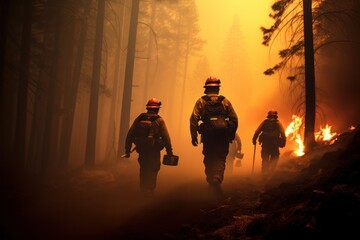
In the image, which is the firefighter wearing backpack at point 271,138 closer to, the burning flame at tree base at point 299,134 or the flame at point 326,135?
the burning flame at tree base at point 299,134

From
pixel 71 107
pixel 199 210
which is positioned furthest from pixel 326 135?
pixel 71 107

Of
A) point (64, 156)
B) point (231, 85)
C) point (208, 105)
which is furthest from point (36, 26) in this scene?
point (231, 85)

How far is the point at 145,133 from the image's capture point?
7621 millimetres

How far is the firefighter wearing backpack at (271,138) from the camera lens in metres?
10.6

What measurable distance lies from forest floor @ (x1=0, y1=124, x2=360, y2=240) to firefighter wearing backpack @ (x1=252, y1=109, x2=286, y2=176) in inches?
40.5

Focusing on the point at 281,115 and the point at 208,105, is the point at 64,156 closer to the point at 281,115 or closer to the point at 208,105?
the point at 208,105

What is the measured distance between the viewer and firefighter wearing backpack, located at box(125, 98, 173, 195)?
25.0ft

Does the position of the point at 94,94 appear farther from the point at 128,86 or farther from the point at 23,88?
the point at 23,88

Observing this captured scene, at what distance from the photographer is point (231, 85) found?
157 ft

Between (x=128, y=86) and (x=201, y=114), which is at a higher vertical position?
(x=128, y=86)

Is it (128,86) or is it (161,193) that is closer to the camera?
(161,193)

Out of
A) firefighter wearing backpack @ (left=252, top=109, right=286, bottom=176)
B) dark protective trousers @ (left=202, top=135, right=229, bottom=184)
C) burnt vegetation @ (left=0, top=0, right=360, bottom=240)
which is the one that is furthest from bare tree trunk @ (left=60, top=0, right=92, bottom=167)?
dark protective trousers @ (left=202, top=135, right=229, bottom=184)

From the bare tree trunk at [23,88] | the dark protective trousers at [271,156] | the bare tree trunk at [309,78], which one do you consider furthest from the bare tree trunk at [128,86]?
the bare tree trunk at [309,78]

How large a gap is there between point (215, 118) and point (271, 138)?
14.7ft
